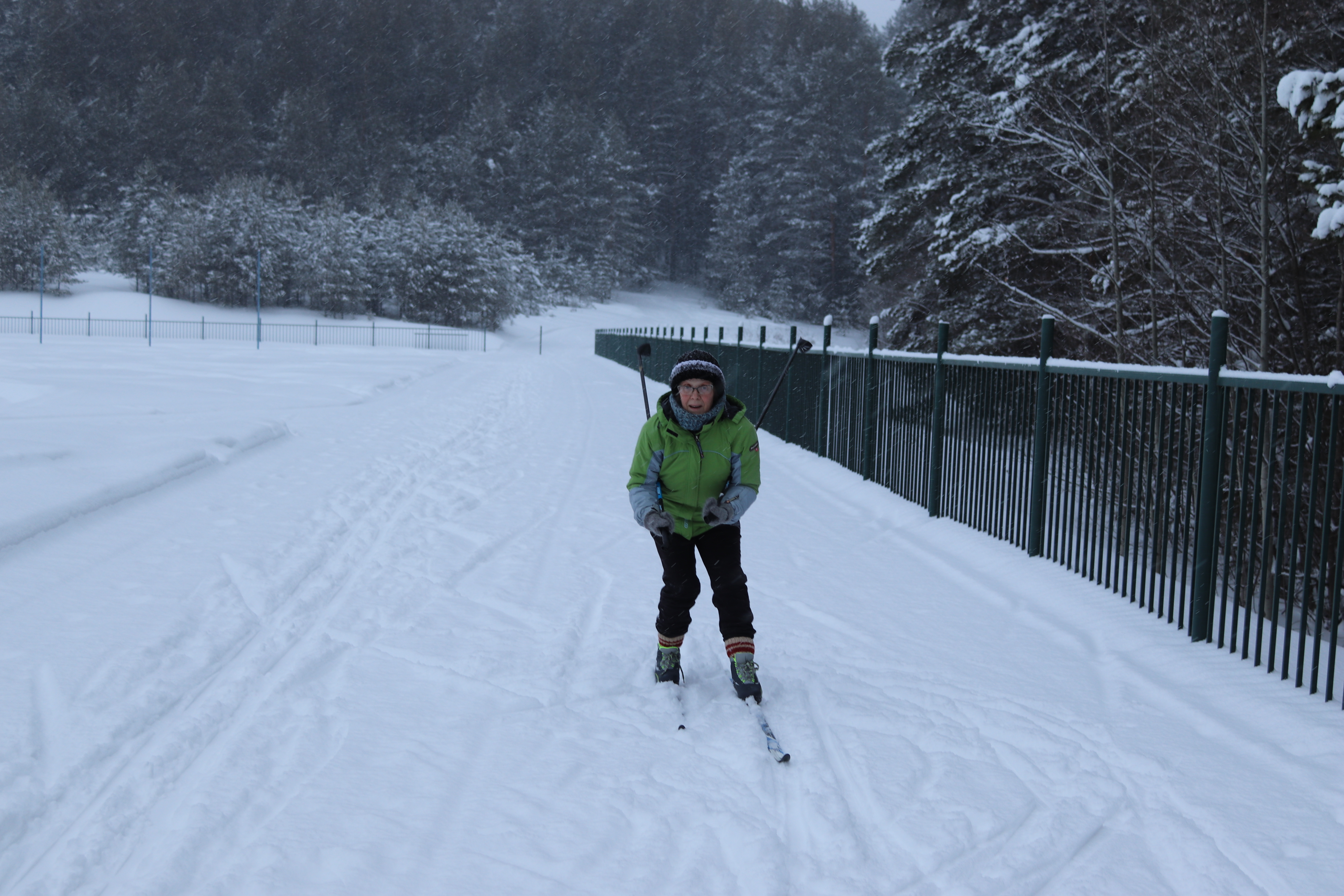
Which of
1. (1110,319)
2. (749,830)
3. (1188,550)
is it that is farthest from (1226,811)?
(1110,319)

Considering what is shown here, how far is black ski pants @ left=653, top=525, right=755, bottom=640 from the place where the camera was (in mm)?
4516

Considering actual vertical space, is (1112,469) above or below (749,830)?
above

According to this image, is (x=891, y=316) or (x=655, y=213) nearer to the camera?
(x=891, y=316)

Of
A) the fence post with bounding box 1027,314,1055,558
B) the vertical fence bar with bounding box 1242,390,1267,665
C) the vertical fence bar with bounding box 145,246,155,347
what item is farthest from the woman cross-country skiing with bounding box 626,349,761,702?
the vertical fence bar with bounding box 145,246,155,347

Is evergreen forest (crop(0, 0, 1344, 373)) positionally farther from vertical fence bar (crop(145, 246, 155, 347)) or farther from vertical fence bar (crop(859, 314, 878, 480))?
vertical fence bar (crop(859, 314, 878, 480))

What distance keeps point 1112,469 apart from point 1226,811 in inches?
125

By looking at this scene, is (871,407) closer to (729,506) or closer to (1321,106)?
(1321,106)

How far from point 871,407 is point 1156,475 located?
4.65m

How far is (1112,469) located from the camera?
21.0 ft

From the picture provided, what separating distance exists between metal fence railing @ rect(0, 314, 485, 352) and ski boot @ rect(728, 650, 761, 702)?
48.8m

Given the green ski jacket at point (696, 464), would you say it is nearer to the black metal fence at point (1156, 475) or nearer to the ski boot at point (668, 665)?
the ski boot at point (668, 665)

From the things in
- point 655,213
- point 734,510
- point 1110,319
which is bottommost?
point 734,510

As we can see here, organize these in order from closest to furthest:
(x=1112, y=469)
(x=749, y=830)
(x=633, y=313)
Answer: (x=749, y=830) < (x=1112, y=469) < (x=633, y=313)

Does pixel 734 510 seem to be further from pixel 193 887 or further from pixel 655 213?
pixel 655 213
